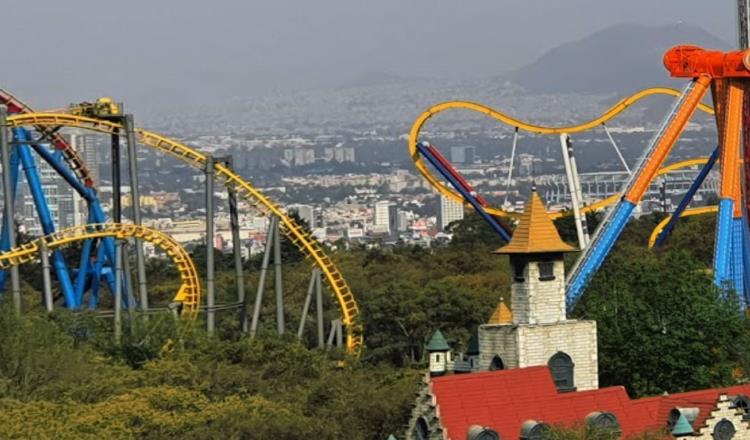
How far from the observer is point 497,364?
27.1 metres

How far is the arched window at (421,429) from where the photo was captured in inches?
967

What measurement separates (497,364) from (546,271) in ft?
4.22

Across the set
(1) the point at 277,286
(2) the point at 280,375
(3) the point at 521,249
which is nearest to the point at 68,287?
(1) the point at 277,286

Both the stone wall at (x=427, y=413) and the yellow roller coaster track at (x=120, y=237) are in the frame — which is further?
the yellow roller coaster track at (x=120, y=237)

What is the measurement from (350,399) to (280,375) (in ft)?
14.0

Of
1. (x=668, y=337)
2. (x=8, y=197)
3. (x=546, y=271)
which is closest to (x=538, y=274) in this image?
(x=546, y=271)

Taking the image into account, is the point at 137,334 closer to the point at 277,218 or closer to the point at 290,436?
the point at 277,218

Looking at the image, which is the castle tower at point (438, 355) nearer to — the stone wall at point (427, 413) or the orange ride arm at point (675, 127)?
the stone wall at point (427, 413)

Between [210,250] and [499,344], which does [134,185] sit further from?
[499,344]

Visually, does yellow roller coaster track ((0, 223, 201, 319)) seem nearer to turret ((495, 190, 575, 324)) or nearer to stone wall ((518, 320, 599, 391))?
turret ((495, 190, 575, 324))

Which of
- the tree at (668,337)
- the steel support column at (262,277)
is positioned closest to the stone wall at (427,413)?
the tree at (668,337)

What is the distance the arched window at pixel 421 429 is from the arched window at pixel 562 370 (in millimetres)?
2598

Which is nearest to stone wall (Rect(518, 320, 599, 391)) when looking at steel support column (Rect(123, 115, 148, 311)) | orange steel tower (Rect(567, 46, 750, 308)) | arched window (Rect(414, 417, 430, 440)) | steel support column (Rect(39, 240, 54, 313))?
arched window (Rect(414, 417, 430, 440))

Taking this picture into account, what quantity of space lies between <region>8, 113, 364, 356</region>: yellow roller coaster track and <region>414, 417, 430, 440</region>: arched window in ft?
58.0
